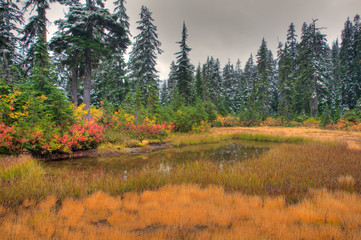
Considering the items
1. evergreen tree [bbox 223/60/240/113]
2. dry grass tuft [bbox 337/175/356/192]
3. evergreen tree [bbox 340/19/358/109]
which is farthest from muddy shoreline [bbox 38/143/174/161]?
evergreen tree [bbox 223/60/240/113]

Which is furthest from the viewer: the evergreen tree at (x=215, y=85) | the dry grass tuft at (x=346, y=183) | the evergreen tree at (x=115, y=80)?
the evergreen tree at (x=215, y=85)

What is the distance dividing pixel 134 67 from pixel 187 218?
85.8 feet

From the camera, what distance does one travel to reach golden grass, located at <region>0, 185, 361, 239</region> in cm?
268

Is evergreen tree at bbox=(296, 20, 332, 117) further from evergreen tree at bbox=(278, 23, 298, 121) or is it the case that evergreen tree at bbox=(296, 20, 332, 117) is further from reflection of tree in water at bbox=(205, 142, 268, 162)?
reflection of tree in water at bbox=(205, 142, 268, 162)

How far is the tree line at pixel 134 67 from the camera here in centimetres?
1532

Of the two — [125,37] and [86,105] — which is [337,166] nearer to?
[86,105]

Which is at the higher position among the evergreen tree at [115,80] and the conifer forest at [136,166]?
the evergreen tree at [115,80]

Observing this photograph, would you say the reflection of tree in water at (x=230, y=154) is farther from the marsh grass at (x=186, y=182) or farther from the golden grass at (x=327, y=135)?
the golden grass at (x=327, y=135)

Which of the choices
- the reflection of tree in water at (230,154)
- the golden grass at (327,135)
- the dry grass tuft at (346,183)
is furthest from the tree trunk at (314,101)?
the dry grass tuft at (346,183)

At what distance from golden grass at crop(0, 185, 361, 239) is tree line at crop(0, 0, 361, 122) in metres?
9.48

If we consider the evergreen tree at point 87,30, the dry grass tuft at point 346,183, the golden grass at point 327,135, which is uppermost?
the evergreen tree at point 87,30

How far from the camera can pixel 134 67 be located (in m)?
26.4

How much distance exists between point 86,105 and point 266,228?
54.3 ft

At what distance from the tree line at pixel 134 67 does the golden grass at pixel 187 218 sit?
948cm
